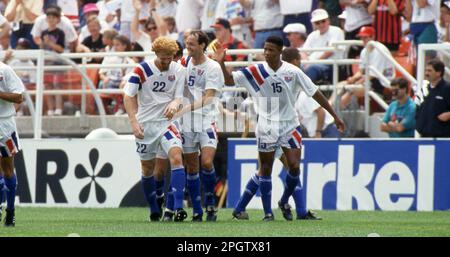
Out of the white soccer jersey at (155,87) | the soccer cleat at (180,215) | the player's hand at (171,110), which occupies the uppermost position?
the white soccer jersey at (155,87)

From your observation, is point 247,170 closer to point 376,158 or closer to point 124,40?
point 376,158

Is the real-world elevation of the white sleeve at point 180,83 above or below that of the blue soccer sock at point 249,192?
above

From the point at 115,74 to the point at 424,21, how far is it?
653 centimetres

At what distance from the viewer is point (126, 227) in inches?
655

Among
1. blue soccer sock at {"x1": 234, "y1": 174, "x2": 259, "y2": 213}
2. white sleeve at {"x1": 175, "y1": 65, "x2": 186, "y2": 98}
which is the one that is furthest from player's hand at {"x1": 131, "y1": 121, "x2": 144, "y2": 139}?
blue soccer sock at {"x1": 234, "y1": 174, "x2": 259, "y2": 213}

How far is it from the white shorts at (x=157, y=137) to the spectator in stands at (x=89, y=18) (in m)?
10.9

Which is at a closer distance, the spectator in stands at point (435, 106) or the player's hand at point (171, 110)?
the player's hand at point (171, 110)

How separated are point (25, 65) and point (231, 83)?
943 cm

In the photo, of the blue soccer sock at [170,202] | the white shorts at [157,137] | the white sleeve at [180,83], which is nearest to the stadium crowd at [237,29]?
the blue soccer sock at [170,202]

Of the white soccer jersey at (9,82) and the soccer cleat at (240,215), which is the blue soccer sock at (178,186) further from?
the white soccer jersey at (9,82)

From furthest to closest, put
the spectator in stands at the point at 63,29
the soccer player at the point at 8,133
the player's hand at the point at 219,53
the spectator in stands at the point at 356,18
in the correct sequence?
the spectator in stands at the point at 63,29 < the spectator in stands at the point at 356,18 < the player's hand at the point at 219,53 < the soccer player at the point at 8,133

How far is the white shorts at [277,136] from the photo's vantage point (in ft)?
59.4

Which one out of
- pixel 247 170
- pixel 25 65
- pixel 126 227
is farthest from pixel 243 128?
pixel 126 227

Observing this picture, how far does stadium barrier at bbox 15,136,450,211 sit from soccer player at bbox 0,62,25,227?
7000 mm
